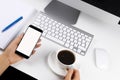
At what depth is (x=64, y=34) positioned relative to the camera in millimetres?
883

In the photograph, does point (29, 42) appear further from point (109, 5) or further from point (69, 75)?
point (109, 5)

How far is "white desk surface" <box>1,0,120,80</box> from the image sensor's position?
0.77 m

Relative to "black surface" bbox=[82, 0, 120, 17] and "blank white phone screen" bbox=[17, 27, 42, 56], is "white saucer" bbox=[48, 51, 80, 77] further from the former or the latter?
"black surface" bbox=[82, 0, 120, 17]

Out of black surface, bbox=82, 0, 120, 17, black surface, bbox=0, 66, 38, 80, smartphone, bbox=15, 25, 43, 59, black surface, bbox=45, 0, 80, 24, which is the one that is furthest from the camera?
black surface, bbox=0, 66, 38, 80

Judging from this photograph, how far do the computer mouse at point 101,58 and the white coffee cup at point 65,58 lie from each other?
0.13 metres

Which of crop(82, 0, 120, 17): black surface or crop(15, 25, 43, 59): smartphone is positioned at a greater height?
crop(82, 0, 120, 17): black surface

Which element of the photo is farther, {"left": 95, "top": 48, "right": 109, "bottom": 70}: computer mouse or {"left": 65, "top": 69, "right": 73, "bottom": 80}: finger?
{"left": 95, "top": 48, "right": 109, "bottom": 70}: computer mouse

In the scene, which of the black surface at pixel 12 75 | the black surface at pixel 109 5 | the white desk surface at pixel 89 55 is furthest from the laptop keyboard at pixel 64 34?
the black surface at pixel 12 75

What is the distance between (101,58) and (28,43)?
0.30 meters

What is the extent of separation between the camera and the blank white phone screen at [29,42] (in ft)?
2.35

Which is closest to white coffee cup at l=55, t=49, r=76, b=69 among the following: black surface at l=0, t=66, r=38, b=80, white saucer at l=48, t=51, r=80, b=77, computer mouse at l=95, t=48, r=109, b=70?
white saucer at l=48, t=51, r=80, b=77

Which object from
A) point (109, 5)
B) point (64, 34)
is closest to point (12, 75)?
point (64, 34)

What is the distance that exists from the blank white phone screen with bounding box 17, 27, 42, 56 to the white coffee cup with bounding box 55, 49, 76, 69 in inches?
3.6

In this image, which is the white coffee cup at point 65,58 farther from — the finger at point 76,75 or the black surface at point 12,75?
the black surface at point 12,75
